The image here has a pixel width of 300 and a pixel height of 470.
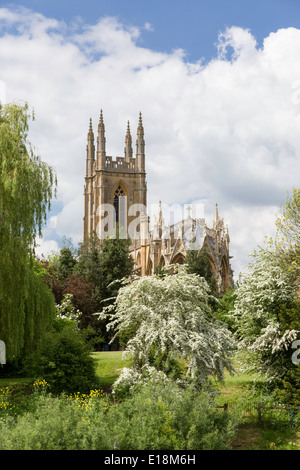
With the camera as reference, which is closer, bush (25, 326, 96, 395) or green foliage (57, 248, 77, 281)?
bush (25, 326, 96, 395)

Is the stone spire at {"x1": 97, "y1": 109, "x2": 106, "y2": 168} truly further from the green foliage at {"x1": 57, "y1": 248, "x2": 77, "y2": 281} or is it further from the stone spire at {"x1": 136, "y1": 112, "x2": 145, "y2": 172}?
the green foliage at {"x1": 57, "y1": 248, "x2": 77, "y2": 281}

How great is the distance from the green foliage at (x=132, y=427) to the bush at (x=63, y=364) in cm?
446

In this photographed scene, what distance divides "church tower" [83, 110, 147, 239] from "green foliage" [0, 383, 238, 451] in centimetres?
6922

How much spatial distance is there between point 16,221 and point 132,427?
29.2ft

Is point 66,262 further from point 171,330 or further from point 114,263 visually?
point 171,330

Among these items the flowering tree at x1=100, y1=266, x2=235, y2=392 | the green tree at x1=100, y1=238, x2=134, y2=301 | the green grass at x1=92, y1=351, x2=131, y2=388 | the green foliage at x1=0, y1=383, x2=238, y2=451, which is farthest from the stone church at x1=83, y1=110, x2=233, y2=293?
the green foliage at x1=0, y1=383, x2=238, y2=451

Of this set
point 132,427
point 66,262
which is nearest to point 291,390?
point 132,427

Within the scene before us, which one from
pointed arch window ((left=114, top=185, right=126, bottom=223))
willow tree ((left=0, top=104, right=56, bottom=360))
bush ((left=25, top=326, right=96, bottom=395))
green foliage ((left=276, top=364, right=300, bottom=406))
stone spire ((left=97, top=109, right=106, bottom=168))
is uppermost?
stone spire ((left=97, top=109, right=106, bottom=168))

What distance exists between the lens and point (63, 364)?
60.0 feet

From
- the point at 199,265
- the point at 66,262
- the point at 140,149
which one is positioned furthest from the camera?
the point at 140,149

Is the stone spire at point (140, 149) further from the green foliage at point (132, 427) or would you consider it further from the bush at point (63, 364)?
the green foliage at point (132, 427)

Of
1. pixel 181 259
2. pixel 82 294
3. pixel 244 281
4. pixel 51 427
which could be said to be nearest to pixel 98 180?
pixel 181 259

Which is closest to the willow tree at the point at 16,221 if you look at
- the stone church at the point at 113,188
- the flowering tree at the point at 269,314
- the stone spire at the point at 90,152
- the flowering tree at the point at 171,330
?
the flowering tree at the point at 171,330

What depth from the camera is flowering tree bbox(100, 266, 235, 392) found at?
16844 millimetres
